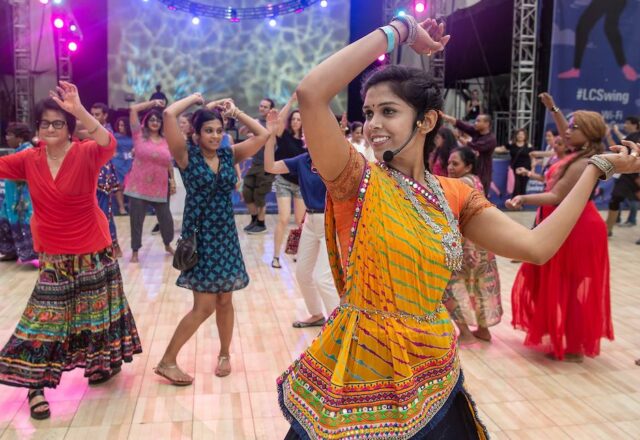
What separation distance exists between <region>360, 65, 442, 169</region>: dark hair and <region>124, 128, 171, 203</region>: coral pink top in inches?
220

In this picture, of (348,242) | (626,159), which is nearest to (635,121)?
(626,159)

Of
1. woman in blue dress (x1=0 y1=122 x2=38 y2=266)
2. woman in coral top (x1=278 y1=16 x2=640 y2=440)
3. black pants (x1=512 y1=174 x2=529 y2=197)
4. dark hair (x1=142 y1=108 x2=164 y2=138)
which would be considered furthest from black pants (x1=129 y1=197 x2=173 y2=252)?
black pants (x1=512 y1=174 x2=529 y2=197)

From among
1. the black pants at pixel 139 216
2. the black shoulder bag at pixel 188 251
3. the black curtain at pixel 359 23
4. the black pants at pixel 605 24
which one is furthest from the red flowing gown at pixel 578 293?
the black curtain at pixel 359 23

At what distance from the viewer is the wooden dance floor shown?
10.8 feet

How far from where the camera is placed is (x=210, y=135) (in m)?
3.67

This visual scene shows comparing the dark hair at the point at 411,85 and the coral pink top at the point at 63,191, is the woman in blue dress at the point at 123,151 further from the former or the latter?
the dark hair at the point at 411,85

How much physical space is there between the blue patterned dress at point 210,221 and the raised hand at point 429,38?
207 cm

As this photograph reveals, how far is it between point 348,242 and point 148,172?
5716 millimetres

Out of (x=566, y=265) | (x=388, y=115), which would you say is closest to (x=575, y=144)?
(x=566, y=265)

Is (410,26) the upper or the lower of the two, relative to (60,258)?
upper

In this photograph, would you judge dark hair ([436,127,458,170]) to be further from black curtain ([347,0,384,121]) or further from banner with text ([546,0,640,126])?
black curtain ([347,0,384,121])

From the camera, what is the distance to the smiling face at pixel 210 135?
144 inches

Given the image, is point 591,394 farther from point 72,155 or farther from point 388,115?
point 72,155

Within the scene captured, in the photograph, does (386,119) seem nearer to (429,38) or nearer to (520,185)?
(429,38)
